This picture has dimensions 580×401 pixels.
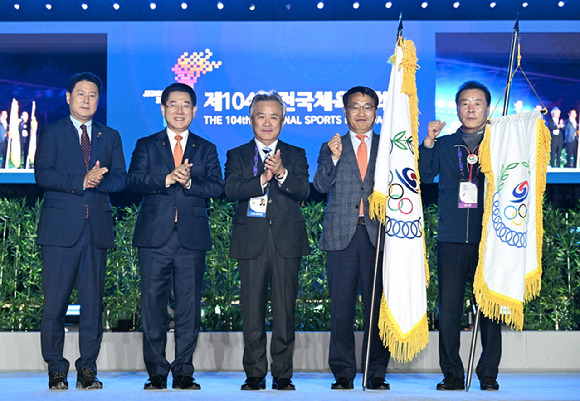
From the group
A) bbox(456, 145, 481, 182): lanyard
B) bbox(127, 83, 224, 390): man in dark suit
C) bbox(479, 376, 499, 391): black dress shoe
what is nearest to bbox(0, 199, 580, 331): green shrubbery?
bbox(127, 83, 224, 390): man in dark suit

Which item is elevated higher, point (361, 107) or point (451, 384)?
point (361, 107)

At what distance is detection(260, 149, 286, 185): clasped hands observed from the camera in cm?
399

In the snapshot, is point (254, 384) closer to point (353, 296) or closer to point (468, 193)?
point (353, 296)

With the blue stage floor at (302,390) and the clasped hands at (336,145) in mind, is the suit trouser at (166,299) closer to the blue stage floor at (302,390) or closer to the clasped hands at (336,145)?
the blue stage floor at (302,390)

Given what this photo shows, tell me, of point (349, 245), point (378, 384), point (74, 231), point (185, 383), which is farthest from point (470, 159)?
point (74, 231)

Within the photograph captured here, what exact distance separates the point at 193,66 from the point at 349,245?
3.44 meters

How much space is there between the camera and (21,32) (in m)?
7.08

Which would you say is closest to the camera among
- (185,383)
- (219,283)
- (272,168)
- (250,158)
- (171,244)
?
(272,168)

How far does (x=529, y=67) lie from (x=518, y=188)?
3347mm

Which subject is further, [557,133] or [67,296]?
[557,133]

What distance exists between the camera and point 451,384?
13.5 feet

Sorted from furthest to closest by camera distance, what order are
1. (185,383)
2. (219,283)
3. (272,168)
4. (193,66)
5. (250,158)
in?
(193,66) < (219,283) < (250,158) < (185,383) < (272,168)

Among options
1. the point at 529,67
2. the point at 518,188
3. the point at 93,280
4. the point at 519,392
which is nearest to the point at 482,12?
the point at 529,67

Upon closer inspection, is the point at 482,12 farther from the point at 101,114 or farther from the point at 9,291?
the point at 9,291
